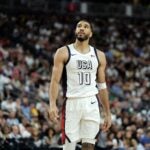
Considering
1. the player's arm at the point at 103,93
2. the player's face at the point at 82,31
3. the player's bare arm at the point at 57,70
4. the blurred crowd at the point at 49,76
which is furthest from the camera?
the blurred crowd at the point at 49,76

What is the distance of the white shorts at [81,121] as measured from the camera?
7859 millimetres

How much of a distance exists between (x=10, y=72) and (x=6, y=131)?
16.6 feet

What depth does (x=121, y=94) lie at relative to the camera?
807 inches

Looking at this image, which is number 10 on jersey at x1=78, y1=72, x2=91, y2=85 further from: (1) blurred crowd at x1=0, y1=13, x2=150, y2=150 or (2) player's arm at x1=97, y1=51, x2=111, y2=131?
(1) blurred crowd at x1=0, y1=13, x2=150, y2=150

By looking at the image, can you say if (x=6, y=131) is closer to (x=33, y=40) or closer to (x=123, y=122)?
(x=123, y=122)

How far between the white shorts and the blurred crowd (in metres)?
3.72

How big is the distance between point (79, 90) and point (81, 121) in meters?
0.38

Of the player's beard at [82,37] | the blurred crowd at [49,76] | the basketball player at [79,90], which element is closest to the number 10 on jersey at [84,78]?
the basketball player at [79,90]

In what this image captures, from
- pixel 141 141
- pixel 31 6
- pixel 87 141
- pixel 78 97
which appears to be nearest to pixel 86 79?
pixel 78 97

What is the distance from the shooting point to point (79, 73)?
25.9 feet

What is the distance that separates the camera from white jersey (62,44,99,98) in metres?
7.87

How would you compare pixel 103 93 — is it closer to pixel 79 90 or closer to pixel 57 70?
pixel 79 90

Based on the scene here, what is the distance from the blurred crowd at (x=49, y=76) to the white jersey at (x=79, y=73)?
150 inches

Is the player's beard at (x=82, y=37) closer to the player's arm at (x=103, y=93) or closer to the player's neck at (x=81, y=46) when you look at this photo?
the player's neck at (x=81, y=46)
